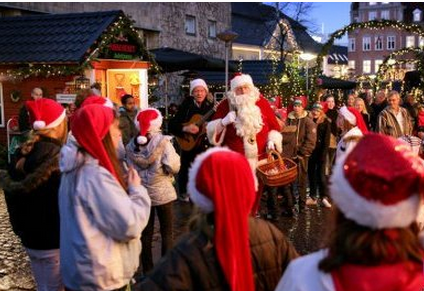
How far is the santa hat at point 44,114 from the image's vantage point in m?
3.90

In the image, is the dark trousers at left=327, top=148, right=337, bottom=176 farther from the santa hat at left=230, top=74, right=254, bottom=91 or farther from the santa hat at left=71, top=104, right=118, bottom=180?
the santa hat at left=71, top=104, right=118, bottom=180

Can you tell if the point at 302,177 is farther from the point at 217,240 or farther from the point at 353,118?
the point at 217,240

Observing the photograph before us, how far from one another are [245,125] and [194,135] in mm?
2450

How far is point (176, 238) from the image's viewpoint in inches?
302

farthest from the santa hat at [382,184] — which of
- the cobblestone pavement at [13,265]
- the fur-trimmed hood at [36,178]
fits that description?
the cobblestone pavement at [13,265]

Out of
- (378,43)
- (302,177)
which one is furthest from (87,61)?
(378,43)

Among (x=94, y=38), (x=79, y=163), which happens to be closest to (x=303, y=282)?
(x=79, y=163)

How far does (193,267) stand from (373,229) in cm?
84

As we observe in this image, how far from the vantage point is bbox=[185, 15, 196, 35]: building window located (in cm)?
2920

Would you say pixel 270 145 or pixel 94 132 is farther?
pixel 270 145

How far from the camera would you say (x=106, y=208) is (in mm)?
3098

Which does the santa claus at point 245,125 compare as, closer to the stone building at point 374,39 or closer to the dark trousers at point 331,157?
the dark trousers at point 331,157

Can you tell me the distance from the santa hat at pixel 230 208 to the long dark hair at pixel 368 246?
0.52 meters

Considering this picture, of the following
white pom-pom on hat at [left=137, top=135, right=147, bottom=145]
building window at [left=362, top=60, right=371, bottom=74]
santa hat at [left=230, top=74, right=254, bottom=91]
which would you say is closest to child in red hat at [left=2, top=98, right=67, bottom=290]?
white pom-pom on hat at [left=137, top=135, right=147, bottom=145]
